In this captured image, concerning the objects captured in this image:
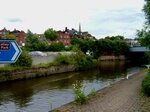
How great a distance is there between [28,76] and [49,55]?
55.3 feet

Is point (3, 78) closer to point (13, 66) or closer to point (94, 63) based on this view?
point (13, 66)

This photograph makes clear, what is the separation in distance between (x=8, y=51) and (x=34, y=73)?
58.3m

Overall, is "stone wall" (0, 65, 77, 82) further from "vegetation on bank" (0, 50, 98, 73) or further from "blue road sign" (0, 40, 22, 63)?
"blue road sign" (0, 40, 22, 63)

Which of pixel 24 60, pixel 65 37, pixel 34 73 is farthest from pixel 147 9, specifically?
pixel 65 37

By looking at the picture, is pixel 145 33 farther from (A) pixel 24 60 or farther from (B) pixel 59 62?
(B) pixel 59 62

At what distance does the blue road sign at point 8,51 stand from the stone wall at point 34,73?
49.1 meters

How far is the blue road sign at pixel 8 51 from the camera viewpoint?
4039 millimetres

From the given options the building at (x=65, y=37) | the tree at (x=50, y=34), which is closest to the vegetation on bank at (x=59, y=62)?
the tree at (x=50, y=34)

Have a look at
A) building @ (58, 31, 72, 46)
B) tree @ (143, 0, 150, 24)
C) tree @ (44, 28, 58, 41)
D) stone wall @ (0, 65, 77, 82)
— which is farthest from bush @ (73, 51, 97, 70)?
building @ (58, 31, 72, 46)

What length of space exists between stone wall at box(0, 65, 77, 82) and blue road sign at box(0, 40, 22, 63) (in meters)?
49.1

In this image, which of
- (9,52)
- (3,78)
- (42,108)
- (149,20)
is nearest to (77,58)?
(3,78)

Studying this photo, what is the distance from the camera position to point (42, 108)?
25500 mm

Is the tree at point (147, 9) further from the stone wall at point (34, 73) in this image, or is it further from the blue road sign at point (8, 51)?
the blue road sign at point (8, 51)

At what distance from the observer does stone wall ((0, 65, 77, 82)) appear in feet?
177
